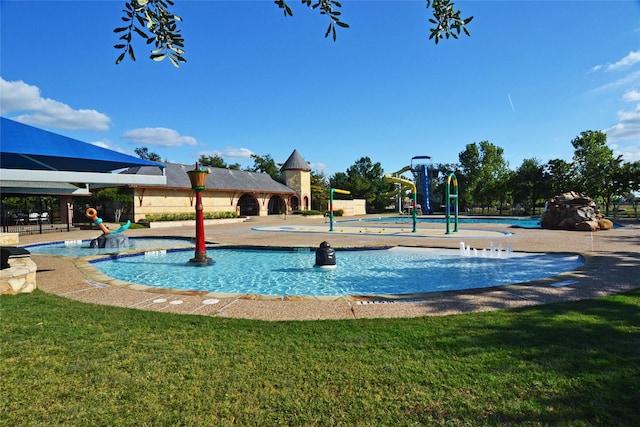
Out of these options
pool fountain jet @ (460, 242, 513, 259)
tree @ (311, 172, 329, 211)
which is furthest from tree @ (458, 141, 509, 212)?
pool fountain jet @ (460, 242, 513, 259)

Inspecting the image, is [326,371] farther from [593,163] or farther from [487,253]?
[593,163]

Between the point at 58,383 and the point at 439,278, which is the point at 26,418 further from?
→ the point at 439,278

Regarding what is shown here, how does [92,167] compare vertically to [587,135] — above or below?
below

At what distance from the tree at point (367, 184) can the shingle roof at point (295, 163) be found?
1109 cm

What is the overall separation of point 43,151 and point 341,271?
23.7 ft

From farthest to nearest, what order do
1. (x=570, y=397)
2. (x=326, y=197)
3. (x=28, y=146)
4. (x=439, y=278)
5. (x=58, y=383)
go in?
(x=326, y=197)
(x=439, y=278)
(x=28, y=146)
(x=58, y=383)
(x=570, y=397)

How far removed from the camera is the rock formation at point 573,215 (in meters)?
19.3

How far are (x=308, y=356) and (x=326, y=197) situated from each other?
158 feet

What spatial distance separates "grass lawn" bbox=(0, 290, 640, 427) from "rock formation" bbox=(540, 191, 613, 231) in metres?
18.1

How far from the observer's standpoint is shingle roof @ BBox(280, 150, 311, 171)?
46.6 meters

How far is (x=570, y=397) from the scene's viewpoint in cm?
269

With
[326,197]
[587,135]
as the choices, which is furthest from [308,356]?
[587,135]

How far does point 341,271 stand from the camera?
32.8 feet

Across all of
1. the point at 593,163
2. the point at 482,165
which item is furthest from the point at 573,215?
the point at 482,165
